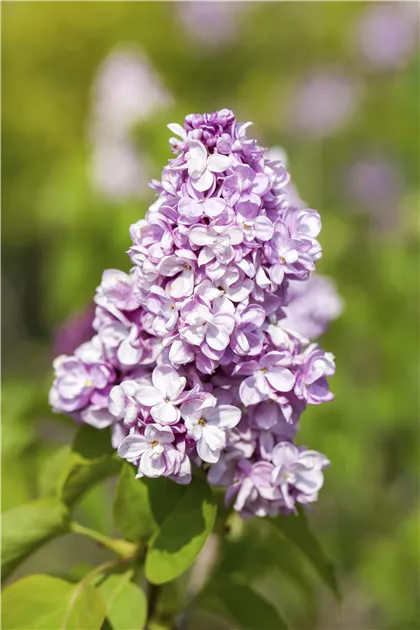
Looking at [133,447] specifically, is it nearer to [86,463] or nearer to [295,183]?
[86,463]

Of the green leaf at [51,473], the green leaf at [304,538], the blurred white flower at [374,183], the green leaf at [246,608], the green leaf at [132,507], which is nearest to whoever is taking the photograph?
the green leaf at [132,507]

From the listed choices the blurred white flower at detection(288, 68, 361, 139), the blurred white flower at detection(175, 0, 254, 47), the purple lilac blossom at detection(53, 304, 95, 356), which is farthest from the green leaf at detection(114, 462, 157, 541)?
the blurred white flower at detection(175, 0, 254, 47)

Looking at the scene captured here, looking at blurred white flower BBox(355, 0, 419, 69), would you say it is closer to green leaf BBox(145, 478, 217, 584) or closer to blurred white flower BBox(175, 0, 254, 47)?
blurred white flower BBox(175, 0, 254, 47)

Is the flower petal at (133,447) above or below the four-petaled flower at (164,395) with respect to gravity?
below

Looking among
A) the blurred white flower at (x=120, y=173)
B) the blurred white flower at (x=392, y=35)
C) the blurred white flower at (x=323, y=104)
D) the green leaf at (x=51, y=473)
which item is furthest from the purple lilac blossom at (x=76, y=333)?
the blurred white flower at (x=392, y=35)

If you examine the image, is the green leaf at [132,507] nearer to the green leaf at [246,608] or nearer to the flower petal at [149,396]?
the flower petal at [149,396]
